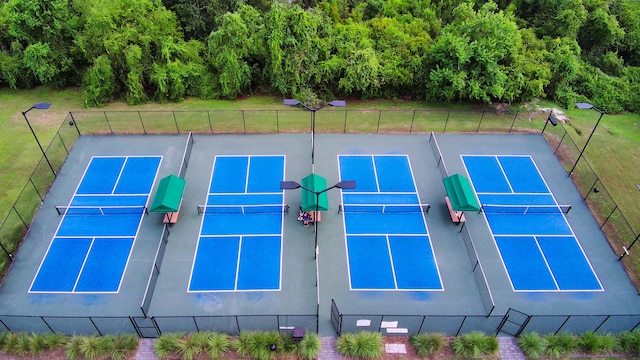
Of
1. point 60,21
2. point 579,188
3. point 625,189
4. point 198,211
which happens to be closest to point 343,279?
point 198,211

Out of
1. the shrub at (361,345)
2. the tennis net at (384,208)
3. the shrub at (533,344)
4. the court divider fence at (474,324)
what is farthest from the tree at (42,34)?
the shrub at (533,344)

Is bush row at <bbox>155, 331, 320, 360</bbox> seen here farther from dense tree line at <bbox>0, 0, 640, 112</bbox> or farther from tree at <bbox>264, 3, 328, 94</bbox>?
tree at <bbox>264, 3, 328, 94</bbox>

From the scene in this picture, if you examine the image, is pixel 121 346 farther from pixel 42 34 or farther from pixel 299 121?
pixel 42 34

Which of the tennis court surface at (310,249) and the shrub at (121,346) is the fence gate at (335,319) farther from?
the shrub at (121,346)

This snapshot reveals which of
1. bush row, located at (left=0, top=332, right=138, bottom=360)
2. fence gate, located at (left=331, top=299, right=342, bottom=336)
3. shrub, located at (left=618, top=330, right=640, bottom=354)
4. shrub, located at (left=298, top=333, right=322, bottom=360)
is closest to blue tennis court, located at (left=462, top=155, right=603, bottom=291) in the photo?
shrub, located at (left=618, top=330, right=640, bottom=354)

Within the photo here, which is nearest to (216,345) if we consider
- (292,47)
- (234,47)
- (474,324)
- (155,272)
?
(155,272)
